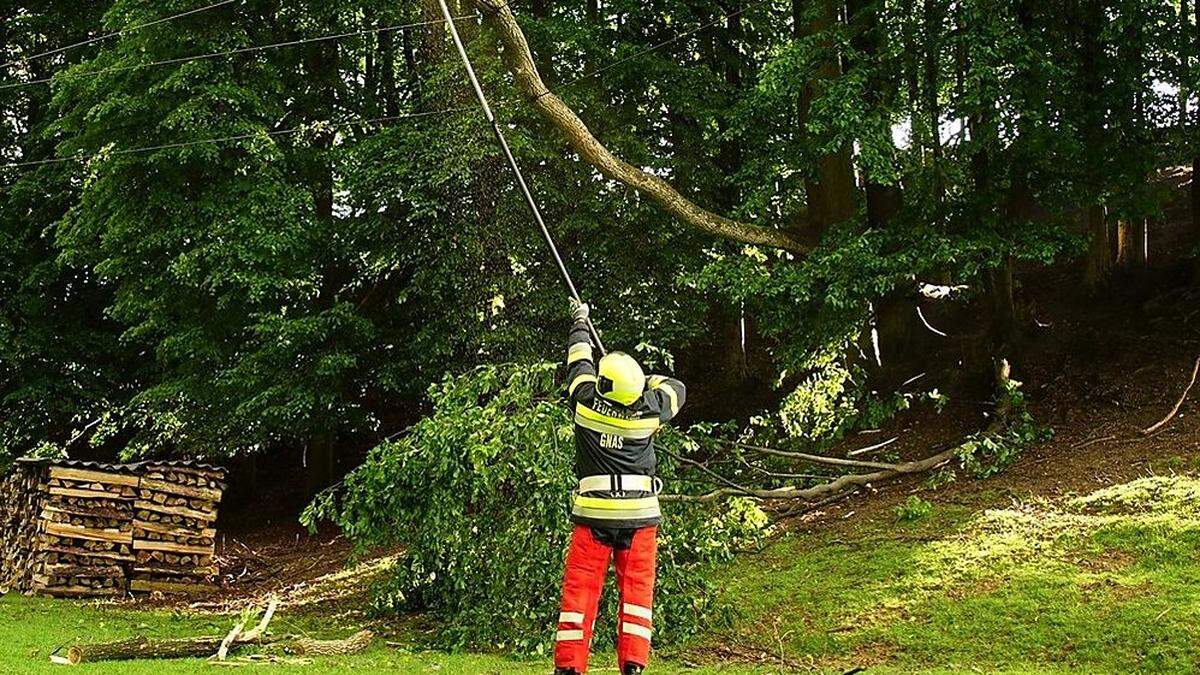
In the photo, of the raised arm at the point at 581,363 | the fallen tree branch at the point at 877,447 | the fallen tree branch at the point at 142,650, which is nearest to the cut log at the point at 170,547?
the fallen tree branch at the point at 142,650

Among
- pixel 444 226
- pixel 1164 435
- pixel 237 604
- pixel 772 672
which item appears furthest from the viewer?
pixel 444 226

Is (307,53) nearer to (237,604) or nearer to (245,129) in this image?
(245,129)

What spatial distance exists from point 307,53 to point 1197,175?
38.0ft

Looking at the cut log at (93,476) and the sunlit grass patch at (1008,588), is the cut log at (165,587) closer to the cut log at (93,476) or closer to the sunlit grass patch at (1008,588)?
the cut log at (93,476)

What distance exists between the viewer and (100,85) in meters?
15.3

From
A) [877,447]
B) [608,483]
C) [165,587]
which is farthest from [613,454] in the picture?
[165,587]

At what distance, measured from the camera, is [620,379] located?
239 inches

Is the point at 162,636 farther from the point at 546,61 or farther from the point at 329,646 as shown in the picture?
the point at 546,61

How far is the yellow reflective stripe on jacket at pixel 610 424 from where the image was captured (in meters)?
6.18

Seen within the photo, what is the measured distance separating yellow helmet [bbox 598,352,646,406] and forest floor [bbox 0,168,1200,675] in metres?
2.27

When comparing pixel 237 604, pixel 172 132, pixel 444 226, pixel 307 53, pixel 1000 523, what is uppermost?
pixel 307 53

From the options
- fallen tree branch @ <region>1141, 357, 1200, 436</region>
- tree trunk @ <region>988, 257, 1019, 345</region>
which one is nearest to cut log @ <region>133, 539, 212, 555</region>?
tree trunk @ <region>988, 257, 1019, 345</region>

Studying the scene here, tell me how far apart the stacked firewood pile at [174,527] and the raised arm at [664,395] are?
7.61 meters

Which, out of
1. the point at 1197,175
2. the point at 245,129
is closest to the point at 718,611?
the point at 1197,175
